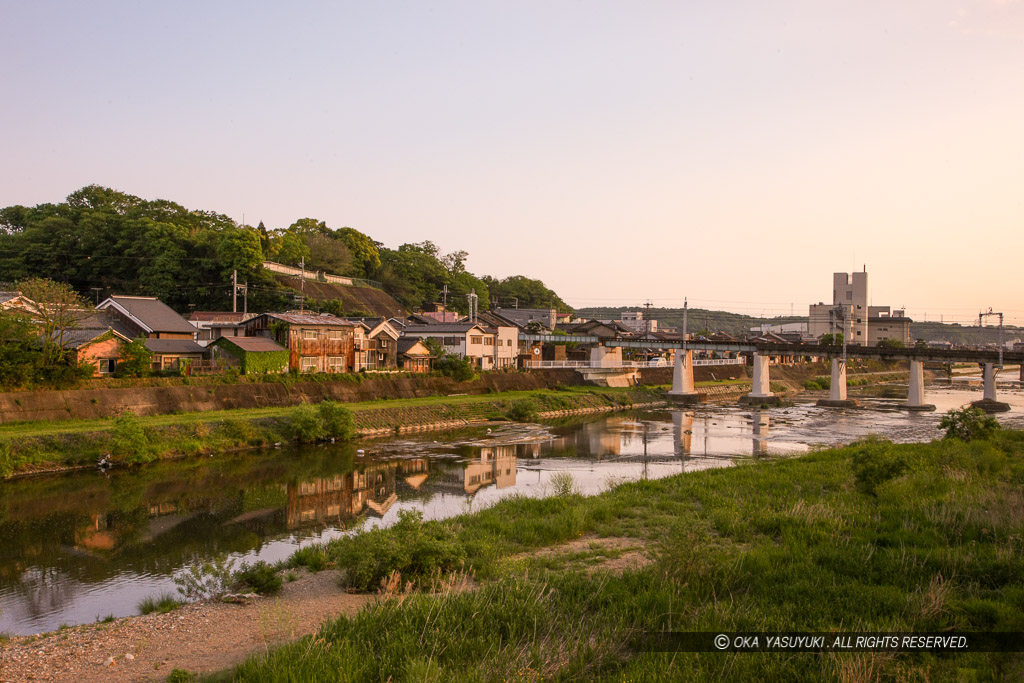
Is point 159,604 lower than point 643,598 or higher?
lower

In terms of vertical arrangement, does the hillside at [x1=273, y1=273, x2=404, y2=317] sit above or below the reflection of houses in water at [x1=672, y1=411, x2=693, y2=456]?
above

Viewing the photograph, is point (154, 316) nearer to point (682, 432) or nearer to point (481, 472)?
point (481, 472)

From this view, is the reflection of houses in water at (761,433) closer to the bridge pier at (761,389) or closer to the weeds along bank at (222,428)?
the bridge pier at (761,389)

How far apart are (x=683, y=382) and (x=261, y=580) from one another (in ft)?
143

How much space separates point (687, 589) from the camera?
8109 millimetres

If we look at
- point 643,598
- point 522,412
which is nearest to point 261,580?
point 643,598

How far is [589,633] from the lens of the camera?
7.09 meters

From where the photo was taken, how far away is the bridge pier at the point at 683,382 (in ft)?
163

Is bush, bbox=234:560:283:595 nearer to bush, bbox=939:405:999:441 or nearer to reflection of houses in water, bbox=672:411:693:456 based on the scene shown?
reflection of houses in water, bbox=672:411:693:456

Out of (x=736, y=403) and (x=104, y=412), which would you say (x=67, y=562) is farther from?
(x=736, y=403)

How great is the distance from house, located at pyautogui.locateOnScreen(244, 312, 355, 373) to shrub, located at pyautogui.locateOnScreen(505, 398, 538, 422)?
31.2 ft

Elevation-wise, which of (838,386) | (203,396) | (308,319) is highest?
(308,319)

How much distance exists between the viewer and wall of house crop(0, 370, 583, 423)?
24000 millimetres

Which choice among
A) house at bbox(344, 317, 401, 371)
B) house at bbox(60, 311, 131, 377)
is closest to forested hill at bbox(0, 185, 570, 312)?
house at bbox(344, 317, 401, 371)
